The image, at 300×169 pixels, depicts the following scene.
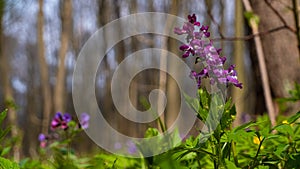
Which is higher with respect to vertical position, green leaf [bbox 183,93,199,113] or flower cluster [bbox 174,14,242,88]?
flower cluster [bbox 174,14,242,88]

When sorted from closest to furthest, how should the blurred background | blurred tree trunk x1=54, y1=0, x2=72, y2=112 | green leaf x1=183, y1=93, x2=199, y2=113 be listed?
green leaf x1=183, y1=93, x2=199, y2=113 < the blurred background < blurred tree trunk x1=54, y1=0, x2=72, y2=112

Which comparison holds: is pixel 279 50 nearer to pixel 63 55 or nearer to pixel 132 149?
pixel 132 149

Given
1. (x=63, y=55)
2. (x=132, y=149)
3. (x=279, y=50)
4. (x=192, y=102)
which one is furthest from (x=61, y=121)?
(x=63, y=55)

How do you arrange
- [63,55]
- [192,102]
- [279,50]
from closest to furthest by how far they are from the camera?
[192,102]
[279,50]
[63,55]

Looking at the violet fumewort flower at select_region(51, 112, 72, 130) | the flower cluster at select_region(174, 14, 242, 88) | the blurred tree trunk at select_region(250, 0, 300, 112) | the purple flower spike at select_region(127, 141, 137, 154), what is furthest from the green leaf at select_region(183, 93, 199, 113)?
the blurred tree trunk at select_region(250, 0, 300, 112)

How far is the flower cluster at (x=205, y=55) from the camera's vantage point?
985mm

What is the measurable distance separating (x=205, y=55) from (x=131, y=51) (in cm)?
1720

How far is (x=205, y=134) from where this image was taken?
98cm

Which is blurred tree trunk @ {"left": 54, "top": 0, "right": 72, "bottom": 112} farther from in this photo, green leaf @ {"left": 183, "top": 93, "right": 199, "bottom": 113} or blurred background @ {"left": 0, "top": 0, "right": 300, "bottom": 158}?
green leaf @ {"left": 183, "top": 93, "right": 199, "bottom": 113}

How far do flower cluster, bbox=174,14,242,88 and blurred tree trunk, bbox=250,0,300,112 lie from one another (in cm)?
287

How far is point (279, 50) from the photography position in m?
3.77

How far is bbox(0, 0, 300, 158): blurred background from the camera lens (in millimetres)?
3697

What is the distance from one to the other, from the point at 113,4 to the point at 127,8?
70 cm

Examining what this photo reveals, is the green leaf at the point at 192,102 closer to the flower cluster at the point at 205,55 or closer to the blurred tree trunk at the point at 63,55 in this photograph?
the flower cluster at the point at 205,55
